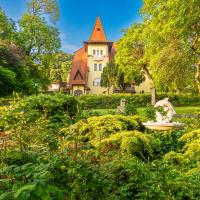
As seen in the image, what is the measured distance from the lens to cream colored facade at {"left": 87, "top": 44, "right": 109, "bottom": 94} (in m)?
54.0

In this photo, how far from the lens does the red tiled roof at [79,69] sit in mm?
51781

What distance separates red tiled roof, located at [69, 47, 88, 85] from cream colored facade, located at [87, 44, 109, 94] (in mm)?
1054

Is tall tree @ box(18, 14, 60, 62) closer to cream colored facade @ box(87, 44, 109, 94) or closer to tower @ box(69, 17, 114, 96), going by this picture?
tower @ box(69, 17, 114, 96)

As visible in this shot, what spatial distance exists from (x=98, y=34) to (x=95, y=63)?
486 centimetres

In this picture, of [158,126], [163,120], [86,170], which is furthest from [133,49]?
[86,170]

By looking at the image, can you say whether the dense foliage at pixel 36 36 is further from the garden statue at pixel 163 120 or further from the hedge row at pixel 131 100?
the garden statue at pixel 163 120

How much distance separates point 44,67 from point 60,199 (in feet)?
127

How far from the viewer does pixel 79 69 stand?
175ft

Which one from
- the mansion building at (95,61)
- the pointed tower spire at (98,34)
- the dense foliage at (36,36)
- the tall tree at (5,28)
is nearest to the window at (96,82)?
the mansion building at (95,61)

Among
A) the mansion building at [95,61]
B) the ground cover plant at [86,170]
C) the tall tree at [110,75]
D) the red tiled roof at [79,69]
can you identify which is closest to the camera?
the ground cover plant at [86,170]

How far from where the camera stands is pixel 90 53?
54.2 meters

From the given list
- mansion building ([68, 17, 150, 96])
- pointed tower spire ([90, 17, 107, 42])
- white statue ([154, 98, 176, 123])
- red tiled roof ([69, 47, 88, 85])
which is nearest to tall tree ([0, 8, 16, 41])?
red tiled roof ([69, 47, 88, 85])

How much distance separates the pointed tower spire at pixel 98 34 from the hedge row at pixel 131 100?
17.4 metres

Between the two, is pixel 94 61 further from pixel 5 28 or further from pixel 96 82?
pixel 5 28
